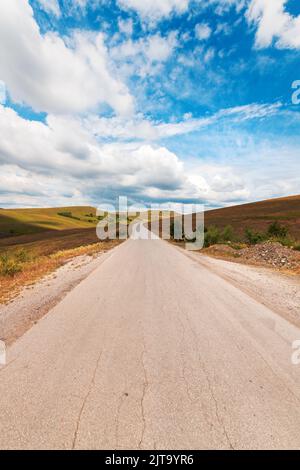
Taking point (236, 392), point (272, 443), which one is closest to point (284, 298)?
point (236, 392)

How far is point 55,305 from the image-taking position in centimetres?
630

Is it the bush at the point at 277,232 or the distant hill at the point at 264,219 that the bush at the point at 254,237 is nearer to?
the bush at the point at 277,232

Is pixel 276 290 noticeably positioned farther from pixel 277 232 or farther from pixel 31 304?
pixel 277 232

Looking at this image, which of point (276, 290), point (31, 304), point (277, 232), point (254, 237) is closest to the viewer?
point (31, 304)

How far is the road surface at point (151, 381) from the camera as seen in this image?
2.46m

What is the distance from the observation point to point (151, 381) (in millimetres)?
3295

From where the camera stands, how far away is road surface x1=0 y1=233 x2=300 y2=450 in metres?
2.46

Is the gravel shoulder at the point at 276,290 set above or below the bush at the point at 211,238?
below

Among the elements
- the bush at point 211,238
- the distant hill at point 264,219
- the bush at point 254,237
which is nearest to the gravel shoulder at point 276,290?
the bush at point 254,237

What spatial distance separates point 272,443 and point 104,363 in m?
2.46

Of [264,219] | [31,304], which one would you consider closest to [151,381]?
[31,304]
